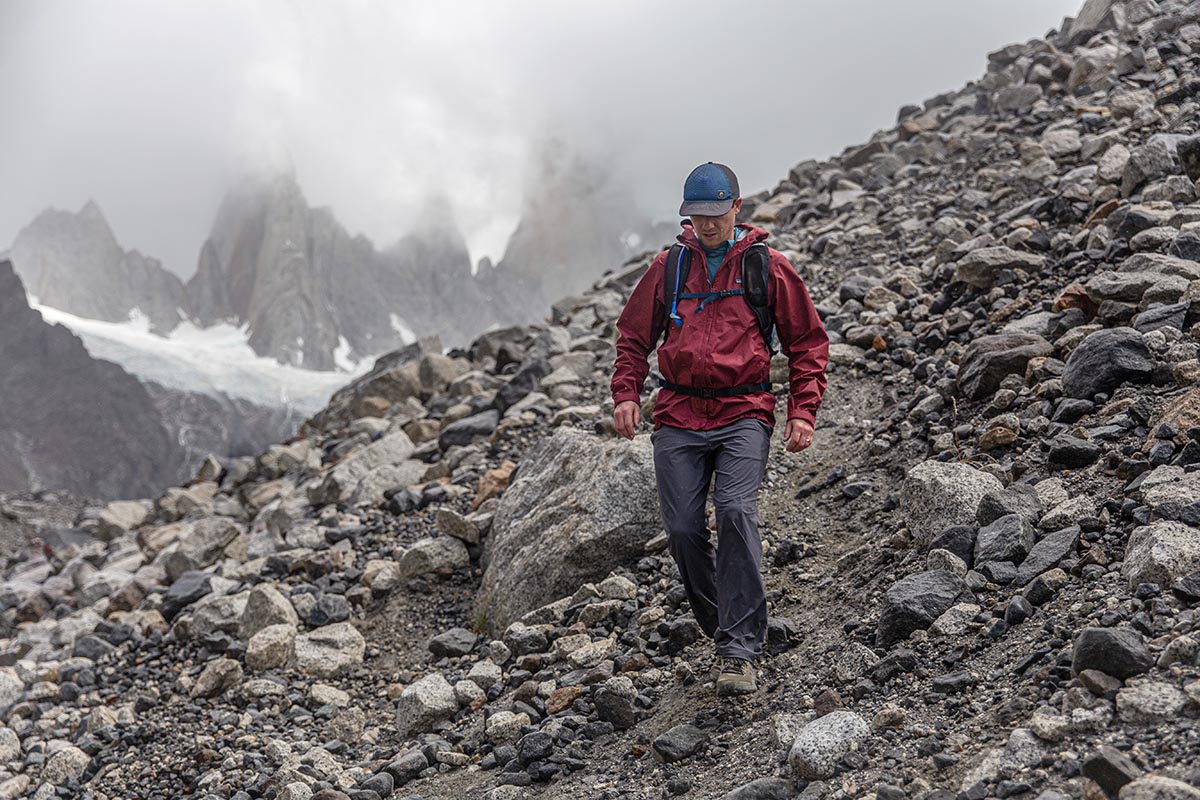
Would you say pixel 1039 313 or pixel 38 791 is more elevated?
pixel 1039 313

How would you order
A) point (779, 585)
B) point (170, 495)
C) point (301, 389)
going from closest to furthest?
1. point (779, 585)
2. point (170, 495)
3. point (301, 389)

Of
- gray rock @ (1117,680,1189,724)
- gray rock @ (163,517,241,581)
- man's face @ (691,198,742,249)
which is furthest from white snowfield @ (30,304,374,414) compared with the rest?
gray rock @ (1117,680,1189,724)

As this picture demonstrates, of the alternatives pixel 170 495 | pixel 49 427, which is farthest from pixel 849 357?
pixel 49 427

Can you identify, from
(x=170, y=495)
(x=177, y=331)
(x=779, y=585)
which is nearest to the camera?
(x=779, y=585)

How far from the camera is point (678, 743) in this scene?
452 cm

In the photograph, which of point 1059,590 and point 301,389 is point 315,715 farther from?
point 301,389

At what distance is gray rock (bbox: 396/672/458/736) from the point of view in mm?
5910

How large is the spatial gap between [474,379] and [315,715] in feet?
23.2

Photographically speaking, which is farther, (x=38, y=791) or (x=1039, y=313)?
(x=1039, y=313)

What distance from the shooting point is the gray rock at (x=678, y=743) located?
448 centimetres

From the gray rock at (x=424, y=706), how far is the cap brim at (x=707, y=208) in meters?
3.41

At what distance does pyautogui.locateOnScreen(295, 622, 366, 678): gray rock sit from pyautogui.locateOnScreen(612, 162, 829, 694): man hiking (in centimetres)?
323

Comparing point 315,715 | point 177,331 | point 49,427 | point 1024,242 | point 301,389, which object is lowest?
point 315,715

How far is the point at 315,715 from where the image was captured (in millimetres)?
6527
